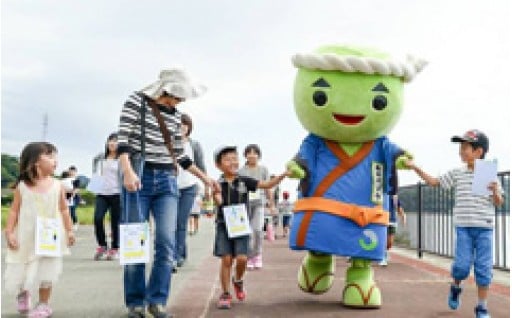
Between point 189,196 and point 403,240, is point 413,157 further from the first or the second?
point 403,240

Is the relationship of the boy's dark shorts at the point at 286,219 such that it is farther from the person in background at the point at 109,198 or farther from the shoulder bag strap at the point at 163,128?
the shoulder bag strap at the point at 163,128

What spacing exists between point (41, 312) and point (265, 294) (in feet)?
7.34

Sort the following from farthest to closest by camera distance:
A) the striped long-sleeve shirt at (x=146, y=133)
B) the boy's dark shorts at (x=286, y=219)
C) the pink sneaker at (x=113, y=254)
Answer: the boy's dark shorts at (x=286, y=219), the pink sneaker at (x=113, y=254), the striped long-sleeve shirt at (x=146, y=133)

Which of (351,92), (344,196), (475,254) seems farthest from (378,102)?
(475,254)

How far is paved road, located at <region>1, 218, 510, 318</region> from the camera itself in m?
5.43

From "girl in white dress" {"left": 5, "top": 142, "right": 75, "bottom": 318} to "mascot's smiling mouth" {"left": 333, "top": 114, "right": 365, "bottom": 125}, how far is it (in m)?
2.41

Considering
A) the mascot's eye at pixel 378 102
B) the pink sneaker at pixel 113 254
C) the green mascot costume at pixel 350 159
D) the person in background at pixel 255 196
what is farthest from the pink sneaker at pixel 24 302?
the pink sneaker at pixel 113 254

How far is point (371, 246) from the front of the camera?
5676 mm

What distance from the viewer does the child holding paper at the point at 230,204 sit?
19.3ft

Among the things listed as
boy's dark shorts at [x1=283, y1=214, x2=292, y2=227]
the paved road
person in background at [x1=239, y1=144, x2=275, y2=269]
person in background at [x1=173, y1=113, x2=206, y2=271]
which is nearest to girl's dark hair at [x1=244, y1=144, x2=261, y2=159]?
person in background at [x1=239, y1=144, x2=275, y2=269]

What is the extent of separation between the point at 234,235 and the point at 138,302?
1151 mm

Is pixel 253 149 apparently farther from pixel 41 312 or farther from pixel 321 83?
pixel 41 312

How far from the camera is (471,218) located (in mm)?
5645

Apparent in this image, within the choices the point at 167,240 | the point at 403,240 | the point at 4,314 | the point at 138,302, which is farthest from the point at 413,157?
the point at 403,240
